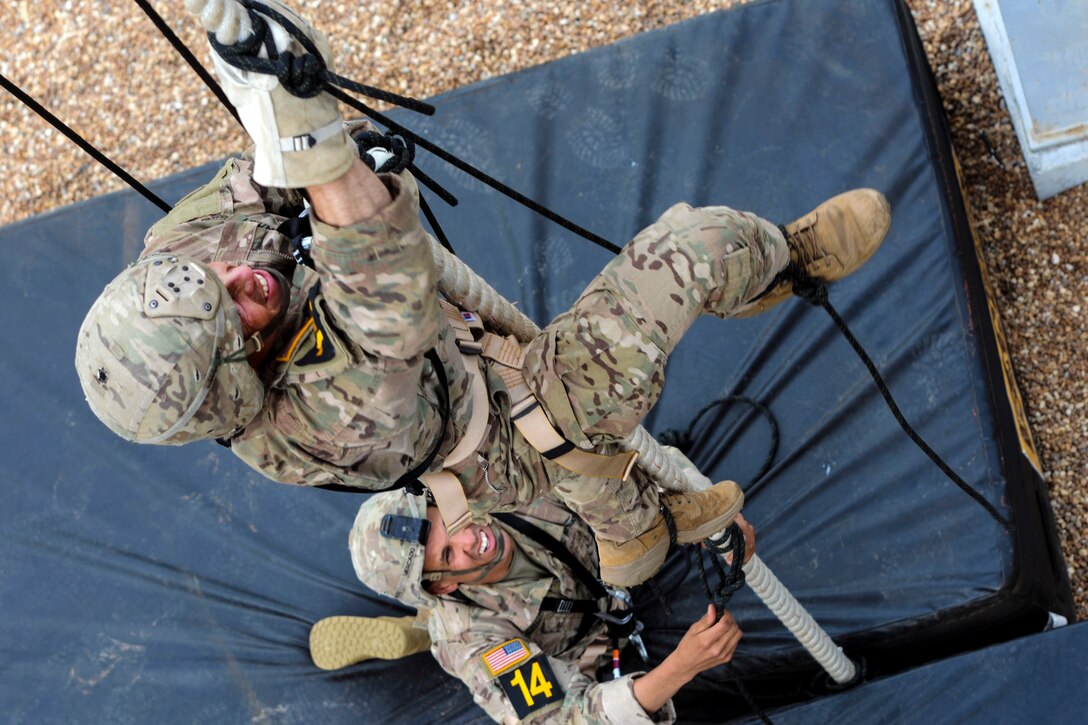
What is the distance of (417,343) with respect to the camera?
180 cm

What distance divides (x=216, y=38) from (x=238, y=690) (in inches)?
102

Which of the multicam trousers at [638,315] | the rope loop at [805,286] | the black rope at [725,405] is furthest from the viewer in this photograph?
the black rope at [725,405]

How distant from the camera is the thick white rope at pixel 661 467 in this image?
7.35 ft

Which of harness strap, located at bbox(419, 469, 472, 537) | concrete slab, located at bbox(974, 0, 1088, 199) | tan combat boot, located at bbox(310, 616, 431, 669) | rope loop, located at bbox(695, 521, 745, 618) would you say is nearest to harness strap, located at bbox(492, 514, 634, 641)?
tan combat boot, located at bbox(310, 616, 431, 669)

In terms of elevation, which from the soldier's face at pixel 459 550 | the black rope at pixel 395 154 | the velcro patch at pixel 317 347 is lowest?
the soldier's face at pixel 459 550

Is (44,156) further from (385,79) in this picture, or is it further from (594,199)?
(594,199)

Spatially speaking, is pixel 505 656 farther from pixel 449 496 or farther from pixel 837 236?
pixel 837 236

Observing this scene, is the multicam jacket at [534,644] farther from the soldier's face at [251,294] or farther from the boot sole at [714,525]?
the soldier's face at [251,294]

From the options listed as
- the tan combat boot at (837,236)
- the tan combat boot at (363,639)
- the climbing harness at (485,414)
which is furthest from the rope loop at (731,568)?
the tan combat boot at (363,639)

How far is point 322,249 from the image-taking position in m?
1.68

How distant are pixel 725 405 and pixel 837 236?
108cm

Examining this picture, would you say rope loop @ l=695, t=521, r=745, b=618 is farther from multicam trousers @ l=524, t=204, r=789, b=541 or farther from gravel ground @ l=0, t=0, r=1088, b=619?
gravel ground @ l=0, t=0, r=1088, b=619

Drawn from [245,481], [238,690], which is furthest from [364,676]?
[245,481]

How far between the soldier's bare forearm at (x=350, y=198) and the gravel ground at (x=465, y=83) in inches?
109
